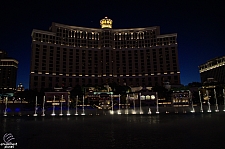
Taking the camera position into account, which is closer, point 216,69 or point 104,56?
point 104,56

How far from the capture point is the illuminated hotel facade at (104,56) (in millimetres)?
141000

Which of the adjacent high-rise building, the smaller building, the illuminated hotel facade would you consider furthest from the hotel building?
the adjacent high-rise building

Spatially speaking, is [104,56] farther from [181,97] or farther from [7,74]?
[7,74]

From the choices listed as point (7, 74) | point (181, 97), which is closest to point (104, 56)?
point (181, 97)

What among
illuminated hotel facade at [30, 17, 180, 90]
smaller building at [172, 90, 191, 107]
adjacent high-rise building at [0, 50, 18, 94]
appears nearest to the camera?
smaller building at [172, 90, 191, 107]

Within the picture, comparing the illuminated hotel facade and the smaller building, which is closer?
the smaller building

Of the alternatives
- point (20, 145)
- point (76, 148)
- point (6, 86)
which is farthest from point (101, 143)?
point (6, 86)

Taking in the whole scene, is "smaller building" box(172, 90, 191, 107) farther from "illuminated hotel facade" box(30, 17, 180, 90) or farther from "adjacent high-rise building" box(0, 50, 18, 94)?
"adjacent high-rise building" box(0, 50, 18, 94)

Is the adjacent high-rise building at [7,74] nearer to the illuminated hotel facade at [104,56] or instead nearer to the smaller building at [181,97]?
the illuminated hotel facade at [104,56]

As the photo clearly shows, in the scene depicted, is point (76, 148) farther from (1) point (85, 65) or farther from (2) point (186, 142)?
(1) point (85, 65)

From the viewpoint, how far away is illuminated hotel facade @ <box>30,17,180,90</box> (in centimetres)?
14100

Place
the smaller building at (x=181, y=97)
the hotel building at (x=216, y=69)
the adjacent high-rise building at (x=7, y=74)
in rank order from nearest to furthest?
the smaller building at (x=181, y=97)
the hotel building at (x=216, y=69)
the adjacent high-rise building at (x=7, y=74)

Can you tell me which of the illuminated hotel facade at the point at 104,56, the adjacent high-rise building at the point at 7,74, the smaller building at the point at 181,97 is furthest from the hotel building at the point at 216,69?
the adjacent high-rise building at the point at 7,74

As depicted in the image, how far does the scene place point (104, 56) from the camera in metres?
153
